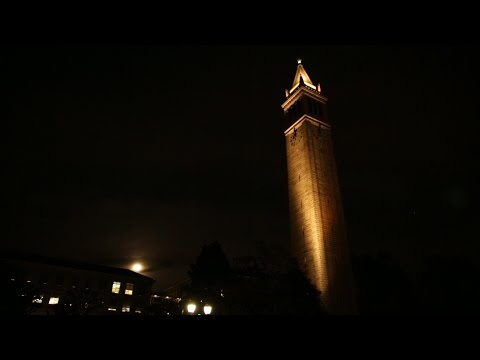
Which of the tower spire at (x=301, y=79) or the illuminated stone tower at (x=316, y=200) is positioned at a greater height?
the tower spire at (x=301, y=79)

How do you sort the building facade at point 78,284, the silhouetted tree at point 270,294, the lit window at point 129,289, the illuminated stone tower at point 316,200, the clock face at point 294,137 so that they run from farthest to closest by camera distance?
the lit window at point 129,289 → the clock face at point 294,137 → the building facade at point 78,284 → the illuminated stone tower at point 316,200 → the silhouetted tree at point 270,294

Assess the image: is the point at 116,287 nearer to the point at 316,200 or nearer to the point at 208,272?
the point at 208,272

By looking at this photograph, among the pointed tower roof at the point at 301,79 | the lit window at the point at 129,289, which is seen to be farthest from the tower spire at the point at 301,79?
the lit window at the point at 129,289

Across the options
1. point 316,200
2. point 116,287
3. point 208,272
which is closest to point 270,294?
point 316,200

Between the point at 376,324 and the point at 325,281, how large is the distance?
121ft

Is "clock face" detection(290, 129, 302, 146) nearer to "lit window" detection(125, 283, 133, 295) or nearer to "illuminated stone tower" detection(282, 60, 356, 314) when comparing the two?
"illuminated stone tower" detection(282, 60, 356, 314)

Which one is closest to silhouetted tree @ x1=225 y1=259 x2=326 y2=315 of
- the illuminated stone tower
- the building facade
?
the illuminated stone tower

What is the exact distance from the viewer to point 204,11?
9.92 feet

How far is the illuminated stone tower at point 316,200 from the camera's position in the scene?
38.4m

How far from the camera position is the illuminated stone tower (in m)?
38.4

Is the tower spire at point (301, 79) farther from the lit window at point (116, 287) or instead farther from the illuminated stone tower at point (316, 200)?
the lit window at point (116, 287)

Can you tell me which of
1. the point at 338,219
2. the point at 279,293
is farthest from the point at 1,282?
the point at 338,219

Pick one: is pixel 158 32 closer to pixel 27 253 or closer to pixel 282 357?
pixel 282 357

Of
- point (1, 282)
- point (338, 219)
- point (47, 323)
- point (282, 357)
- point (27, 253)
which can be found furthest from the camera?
point (27, 253)
